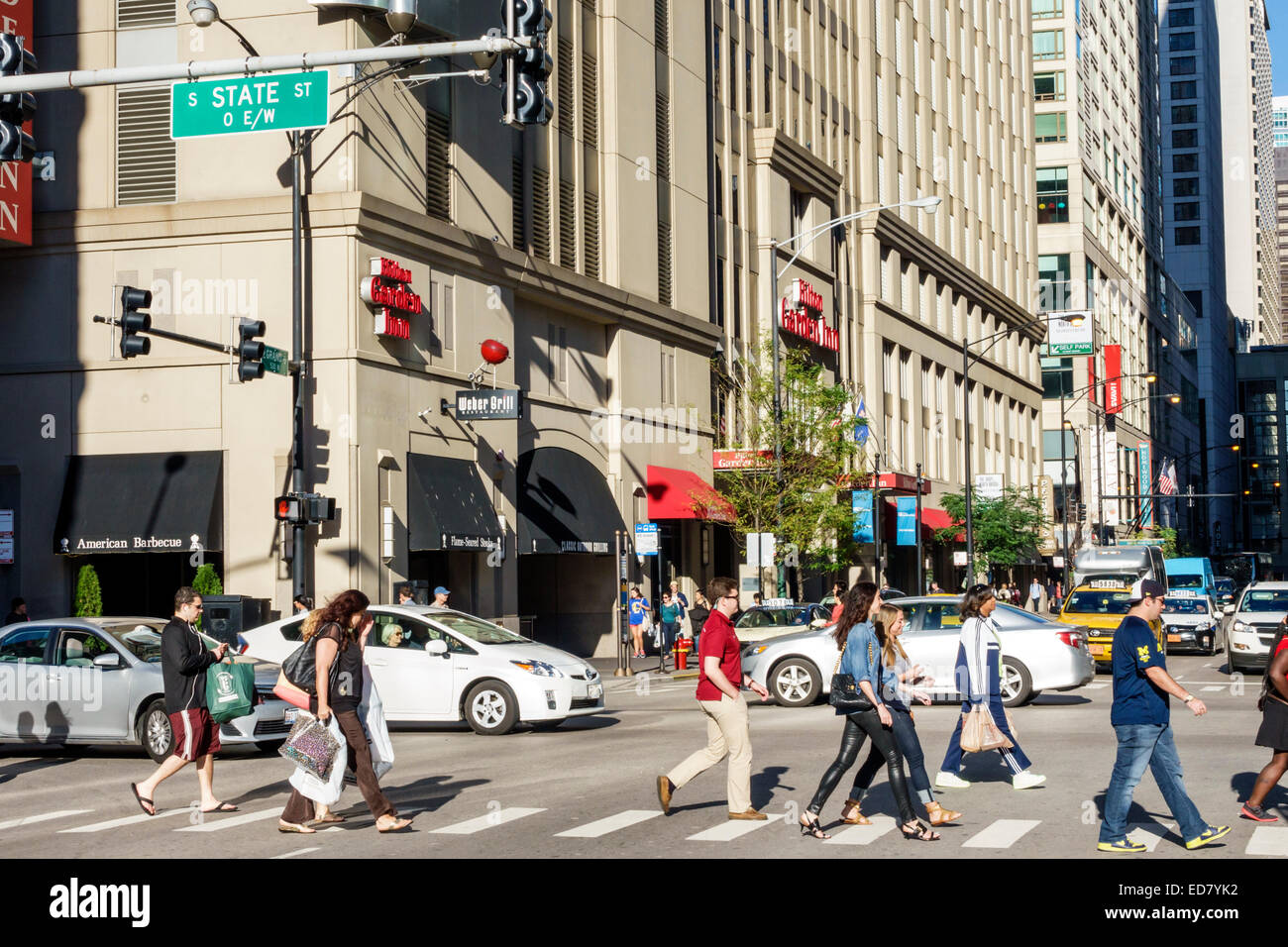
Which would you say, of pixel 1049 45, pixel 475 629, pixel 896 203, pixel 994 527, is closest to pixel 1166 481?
Answer: pixel 1049 45

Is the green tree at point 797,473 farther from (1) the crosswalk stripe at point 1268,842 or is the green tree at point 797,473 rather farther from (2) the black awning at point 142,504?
(1) the crosswalk stripe at point 1268,842

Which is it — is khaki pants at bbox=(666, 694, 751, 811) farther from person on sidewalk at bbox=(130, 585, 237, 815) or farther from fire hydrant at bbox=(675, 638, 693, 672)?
fire hydrant at bbox=(675, 638, 693, 672)

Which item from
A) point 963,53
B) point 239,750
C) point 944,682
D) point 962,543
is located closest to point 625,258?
point 944,682

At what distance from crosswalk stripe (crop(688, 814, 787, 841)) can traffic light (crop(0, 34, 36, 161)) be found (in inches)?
358

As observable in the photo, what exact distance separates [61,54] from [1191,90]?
14967 centimetres

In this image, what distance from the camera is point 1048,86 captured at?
94.9 meters

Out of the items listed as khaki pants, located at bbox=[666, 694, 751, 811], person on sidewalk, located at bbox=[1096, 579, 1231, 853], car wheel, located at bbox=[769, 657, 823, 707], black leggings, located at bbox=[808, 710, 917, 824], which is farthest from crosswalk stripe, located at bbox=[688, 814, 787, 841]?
car wheel, located at bbox=[769, 657, 823, 707]

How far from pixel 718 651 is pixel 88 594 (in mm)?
17811

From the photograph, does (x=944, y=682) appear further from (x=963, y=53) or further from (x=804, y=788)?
(x=963, y=53)

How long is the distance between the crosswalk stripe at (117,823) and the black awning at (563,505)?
19.1 m

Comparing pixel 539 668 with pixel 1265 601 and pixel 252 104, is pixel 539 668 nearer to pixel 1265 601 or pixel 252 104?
pixel 252 104

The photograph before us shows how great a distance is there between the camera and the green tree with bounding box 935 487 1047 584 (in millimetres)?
62469

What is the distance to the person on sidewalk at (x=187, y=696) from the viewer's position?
41.1ft

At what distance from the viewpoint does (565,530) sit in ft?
110
